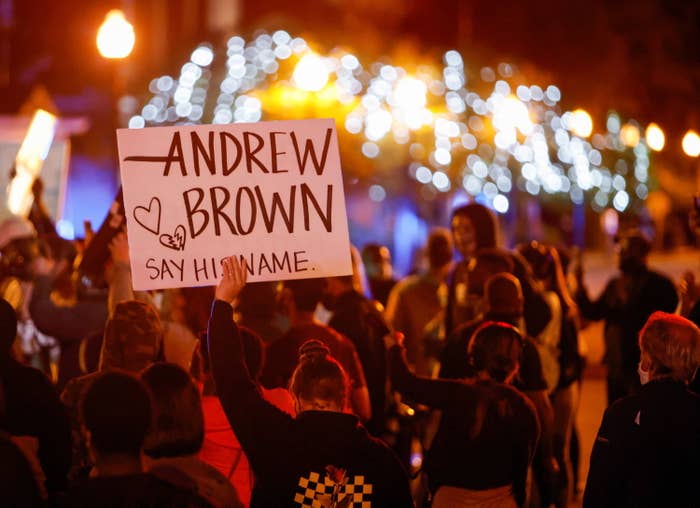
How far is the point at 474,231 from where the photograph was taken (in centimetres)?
862

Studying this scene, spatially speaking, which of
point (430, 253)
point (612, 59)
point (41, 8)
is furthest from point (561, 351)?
point (612, 59)

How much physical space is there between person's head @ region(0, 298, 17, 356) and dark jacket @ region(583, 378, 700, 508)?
256 centimetres

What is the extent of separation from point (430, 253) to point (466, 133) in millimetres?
17973

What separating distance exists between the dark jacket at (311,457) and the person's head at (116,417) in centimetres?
95

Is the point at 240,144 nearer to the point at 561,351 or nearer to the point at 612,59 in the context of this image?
the point at 561,351

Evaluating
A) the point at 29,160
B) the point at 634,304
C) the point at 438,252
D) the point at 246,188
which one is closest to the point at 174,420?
the point at 246,188

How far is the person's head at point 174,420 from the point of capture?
12.8ft

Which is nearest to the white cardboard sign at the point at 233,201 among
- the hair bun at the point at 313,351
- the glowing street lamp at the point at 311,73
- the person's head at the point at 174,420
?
the hair bun at the point at 313,351

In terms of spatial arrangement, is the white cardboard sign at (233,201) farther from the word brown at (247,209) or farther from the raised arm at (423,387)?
the raised arm at (423,387)

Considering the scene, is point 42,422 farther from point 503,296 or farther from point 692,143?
point 692,143

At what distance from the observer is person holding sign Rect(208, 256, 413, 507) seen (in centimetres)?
449

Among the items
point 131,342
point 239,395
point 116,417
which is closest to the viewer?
point 116,417

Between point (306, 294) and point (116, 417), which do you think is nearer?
point (116, 417)

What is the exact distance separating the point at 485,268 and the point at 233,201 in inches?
110
